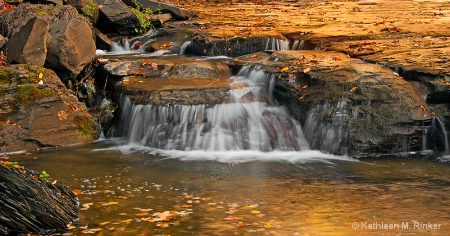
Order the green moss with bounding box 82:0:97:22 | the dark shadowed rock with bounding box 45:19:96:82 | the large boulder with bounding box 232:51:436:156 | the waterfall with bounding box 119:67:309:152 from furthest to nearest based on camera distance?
1. the green moss with bounding box 82:0:97:22
2. the dark shadowed rock with bounding box 45:19:96:82
3. the waterfall with bounding box 119:67:309:152
4. the large boulder with bounding box 232:51:436:156

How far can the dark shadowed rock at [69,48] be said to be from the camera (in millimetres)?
12602

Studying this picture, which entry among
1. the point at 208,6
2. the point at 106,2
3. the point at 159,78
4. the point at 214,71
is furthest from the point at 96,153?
the point at 208,6

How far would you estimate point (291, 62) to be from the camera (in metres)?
12.5

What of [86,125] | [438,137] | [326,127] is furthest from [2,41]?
[438,137]

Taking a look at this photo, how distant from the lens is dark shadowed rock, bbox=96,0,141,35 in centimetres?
1645

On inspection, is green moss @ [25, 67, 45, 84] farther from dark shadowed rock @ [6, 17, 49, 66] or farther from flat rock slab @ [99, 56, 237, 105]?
flat rock slab @ [99, 56, 237, 105]

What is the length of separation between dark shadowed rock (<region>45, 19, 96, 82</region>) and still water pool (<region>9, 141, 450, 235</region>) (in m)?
2.24

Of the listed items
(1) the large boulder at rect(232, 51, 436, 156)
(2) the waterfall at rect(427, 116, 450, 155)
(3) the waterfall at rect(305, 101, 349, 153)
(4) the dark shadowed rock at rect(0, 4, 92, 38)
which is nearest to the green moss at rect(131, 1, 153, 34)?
(4) the dark shadowed rock at rect(0, 4, 92, 38)

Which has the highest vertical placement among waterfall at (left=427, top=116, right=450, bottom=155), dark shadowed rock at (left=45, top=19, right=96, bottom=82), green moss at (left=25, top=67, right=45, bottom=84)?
dark shadowed rock at (left=45, top=19, right=96, bottom=82)

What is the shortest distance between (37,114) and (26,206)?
4.89 metres

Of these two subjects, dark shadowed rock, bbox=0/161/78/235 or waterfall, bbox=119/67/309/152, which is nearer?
dark shadowed rock, bbox=0/161/78/235

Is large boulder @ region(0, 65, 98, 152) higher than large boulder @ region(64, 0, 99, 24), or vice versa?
large boulder @ region(64, 0, 99, 24)

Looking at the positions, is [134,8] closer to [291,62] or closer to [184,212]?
[291,62]

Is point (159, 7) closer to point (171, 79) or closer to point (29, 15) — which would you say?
point (29, 15)
